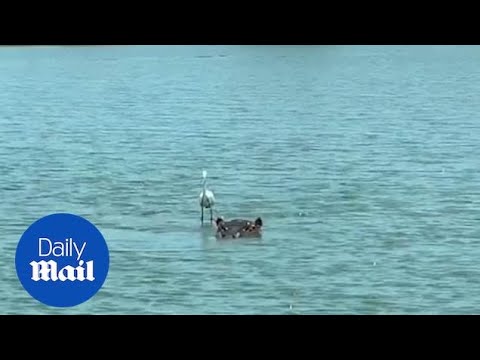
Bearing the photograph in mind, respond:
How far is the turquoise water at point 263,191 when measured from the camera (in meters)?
13.5

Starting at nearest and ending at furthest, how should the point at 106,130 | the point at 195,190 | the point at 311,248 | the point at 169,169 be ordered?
the point at 311,248, the point at 195,190, the point at 169,169, the point at 106,130

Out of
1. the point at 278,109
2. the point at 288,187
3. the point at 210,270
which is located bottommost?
the point at 210,270

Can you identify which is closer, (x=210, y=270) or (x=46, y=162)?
(x=210, y=270)

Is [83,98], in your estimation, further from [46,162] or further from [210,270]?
[210,270]

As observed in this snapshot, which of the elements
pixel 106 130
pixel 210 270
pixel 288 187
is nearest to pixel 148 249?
pixel 210 270

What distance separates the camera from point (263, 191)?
18.8 m

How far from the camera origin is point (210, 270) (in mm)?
14188

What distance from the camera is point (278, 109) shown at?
33.5 metres

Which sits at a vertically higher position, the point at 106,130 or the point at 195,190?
the point at 106,130

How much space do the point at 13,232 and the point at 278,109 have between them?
18.0 meters

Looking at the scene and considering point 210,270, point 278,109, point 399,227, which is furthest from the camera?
point 278,109

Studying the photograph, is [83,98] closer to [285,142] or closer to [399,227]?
[285,142]

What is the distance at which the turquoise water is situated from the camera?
13484mm

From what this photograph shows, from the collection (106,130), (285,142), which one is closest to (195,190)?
(285,142)
